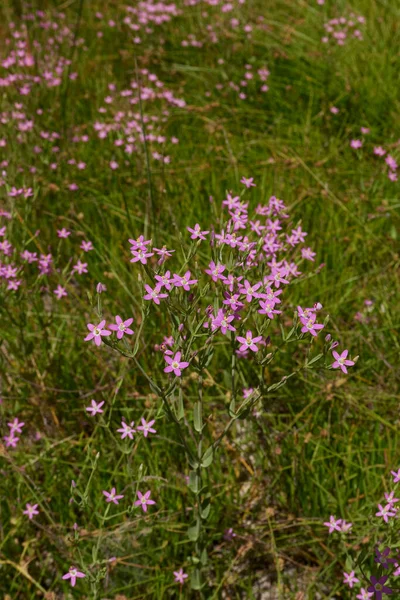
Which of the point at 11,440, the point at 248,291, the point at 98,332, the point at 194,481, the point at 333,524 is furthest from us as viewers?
the point at 11,440

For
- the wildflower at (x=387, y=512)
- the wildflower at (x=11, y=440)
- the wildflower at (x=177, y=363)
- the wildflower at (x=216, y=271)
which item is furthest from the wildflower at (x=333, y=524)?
the wildflower at (x=11, y=440)

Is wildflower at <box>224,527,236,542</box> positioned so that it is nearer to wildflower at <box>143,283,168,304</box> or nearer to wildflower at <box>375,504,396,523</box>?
wildflower at <box>375,504,396,523</box>

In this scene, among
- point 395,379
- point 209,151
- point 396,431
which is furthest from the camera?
point 209,151

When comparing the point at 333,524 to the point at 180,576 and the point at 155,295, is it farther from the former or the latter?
the point at 155,295

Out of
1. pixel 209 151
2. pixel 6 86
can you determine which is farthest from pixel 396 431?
pixel 6 86

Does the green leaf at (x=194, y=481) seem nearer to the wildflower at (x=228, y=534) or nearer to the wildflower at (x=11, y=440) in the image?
the wildflower at (x=228, y=534)

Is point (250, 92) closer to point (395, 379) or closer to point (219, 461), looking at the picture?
point (395, 379)

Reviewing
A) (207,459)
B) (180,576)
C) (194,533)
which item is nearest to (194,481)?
(207,459)

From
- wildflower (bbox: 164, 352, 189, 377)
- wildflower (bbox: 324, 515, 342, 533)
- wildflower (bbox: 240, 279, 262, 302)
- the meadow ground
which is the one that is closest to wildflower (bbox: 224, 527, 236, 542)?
the meadow ground
